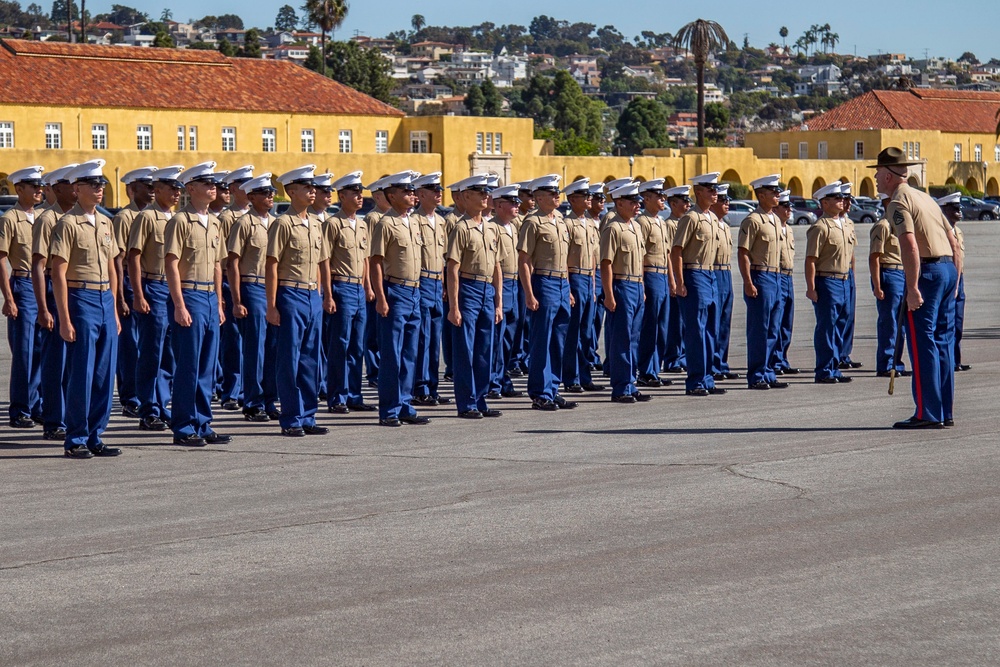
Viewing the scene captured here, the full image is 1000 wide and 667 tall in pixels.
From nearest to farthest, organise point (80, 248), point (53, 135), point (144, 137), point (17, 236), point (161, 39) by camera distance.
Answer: point (80, 248)
point (17, 236)
point (53, 135)
point (144, 137)
point (161, 39)

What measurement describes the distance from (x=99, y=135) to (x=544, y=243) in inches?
2548

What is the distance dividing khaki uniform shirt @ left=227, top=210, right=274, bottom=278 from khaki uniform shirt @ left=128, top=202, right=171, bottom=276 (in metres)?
0.69

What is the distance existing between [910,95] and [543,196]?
338 ft

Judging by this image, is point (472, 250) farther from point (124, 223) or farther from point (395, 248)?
point (124, 223)

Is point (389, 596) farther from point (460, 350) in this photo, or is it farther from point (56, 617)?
point (460, 350)

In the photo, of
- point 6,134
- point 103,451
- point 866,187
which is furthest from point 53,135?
point 103,451

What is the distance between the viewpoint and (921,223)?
11.4 metres

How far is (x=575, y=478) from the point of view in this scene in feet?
31.1

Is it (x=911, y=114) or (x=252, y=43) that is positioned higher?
(x=252, y=43)

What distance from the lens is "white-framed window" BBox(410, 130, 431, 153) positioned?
82.4 meters

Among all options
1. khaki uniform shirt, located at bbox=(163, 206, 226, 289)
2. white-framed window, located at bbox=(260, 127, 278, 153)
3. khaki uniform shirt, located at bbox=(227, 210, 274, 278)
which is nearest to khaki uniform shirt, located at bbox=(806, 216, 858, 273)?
khaki uniform shirt, located at bbox=(227, 210, 274, 278)

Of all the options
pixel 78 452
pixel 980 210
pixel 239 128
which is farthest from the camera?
pixel 980 210

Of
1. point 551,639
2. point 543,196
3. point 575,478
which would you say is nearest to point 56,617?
point 551,639

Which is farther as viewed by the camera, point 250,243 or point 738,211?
point 738,211
